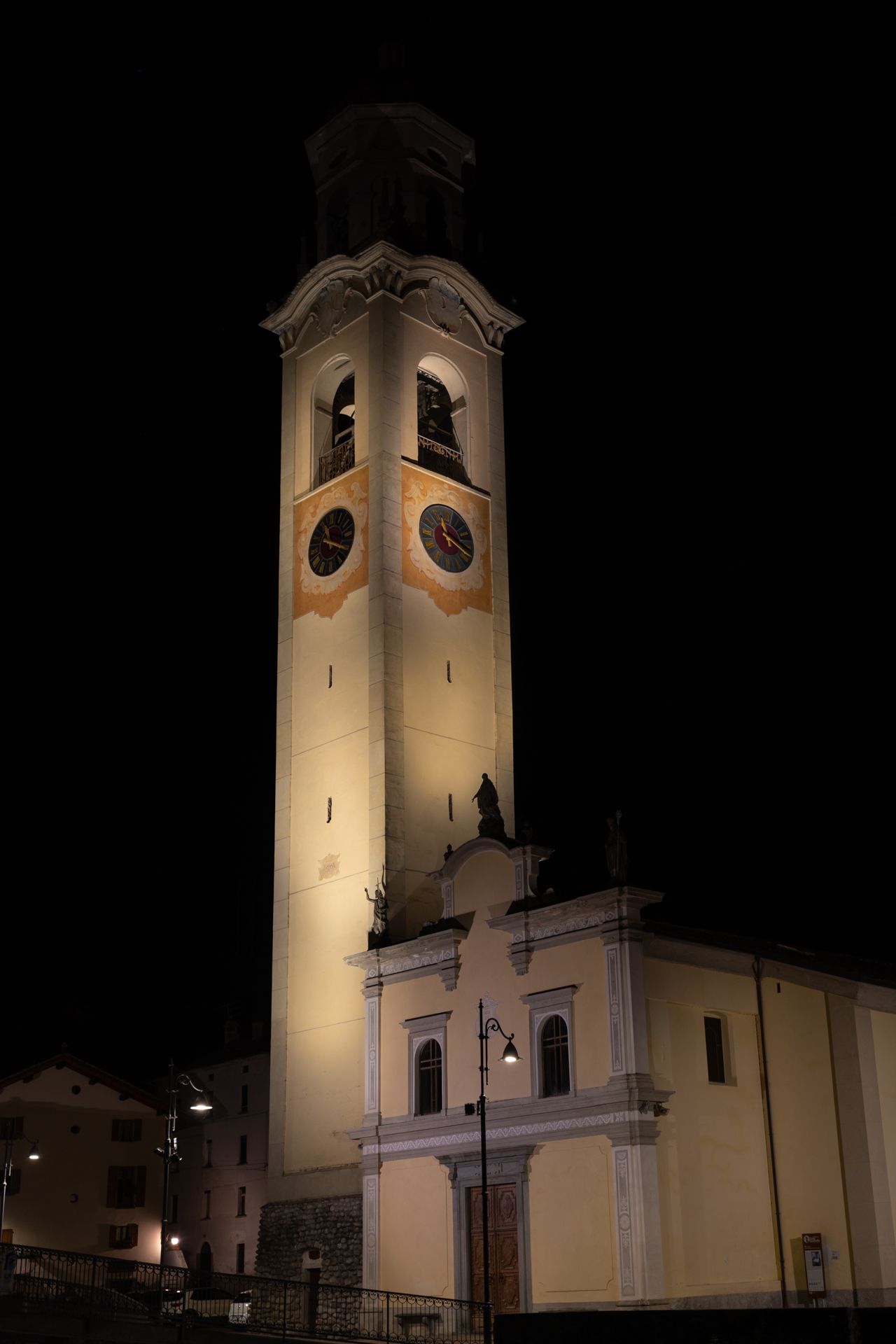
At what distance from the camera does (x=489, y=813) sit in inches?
1505

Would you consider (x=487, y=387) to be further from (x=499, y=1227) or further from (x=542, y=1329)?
(x=542, y=1329)

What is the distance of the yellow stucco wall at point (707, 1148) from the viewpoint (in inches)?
1261

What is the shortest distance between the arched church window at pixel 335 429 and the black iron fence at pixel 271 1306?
24363 mm

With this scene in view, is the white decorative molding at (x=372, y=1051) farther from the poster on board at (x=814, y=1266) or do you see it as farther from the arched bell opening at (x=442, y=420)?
the arched bell opening at (x=442, y=420)

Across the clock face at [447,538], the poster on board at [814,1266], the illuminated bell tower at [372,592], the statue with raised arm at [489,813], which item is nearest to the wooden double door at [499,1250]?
the illuminated bell tower at [372,592]

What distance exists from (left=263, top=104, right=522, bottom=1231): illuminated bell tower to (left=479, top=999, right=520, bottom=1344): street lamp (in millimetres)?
4991

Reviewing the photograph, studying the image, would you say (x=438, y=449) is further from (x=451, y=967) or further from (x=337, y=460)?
(x=451, y=967)

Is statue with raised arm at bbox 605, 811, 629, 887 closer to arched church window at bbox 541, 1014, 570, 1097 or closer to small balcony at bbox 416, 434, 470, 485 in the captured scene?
arched church window at bbox 541, 1014, 570, 1097

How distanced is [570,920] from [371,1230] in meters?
9.90

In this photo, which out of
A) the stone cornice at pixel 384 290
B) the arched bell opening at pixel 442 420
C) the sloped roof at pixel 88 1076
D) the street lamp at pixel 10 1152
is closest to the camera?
the arched bell opening at pixel 442 420

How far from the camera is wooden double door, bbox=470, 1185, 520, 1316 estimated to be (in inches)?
1323

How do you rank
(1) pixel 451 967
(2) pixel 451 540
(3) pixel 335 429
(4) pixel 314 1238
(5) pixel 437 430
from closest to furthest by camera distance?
(1) pixel 451 967
(4) pixel 314 1238
(2) pixel 451 540
(5) pixel 437 430
(3) pixel 335 429

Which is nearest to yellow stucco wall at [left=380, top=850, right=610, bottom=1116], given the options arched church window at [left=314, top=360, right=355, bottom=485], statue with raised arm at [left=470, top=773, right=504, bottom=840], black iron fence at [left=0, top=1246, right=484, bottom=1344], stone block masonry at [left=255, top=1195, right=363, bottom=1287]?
statue with raised arm at [left=470, top=773, right=504, bottom=840]

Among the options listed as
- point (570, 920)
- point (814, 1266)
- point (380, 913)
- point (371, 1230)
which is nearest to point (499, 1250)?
point (371, 1230)
